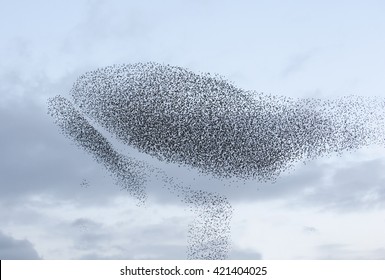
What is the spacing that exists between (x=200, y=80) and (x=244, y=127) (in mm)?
3491

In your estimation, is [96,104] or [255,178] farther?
[96,104]

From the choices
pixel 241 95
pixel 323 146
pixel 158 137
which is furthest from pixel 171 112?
pixel 323 146

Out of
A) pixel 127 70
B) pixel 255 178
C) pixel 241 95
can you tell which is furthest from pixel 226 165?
pixel 127 70

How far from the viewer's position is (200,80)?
106 ft

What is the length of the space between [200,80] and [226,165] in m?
4.87

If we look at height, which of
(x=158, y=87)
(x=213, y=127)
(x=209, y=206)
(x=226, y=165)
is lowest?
(x=209, y=206)

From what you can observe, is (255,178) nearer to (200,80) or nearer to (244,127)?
(244,127)

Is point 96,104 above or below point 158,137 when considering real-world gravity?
above

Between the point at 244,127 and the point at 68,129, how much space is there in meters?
9.45

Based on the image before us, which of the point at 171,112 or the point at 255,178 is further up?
the point at 171,112

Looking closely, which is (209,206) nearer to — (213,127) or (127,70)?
(213,127)

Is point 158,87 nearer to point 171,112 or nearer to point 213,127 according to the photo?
point 171,112

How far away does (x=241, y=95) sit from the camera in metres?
32.0

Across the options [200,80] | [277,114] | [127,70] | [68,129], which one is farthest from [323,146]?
[68,129]
